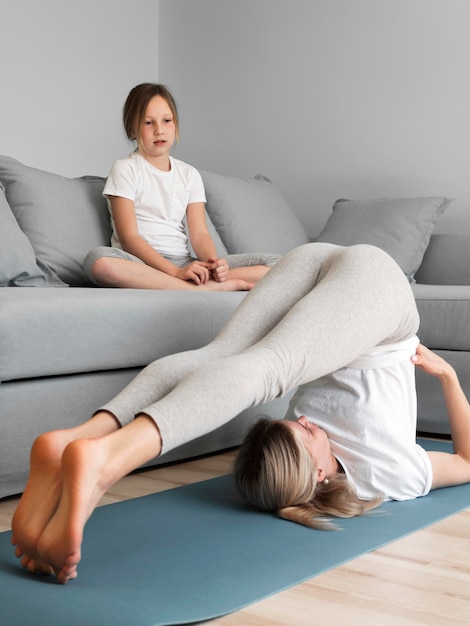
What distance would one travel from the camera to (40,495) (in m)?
1.30

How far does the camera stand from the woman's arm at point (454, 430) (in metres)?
1.99

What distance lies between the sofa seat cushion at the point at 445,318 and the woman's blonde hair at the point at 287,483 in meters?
1.04

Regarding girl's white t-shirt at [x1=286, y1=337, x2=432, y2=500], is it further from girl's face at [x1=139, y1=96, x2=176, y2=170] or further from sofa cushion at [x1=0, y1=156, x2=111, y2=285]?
girl's face at [x1=139, y1=96, x2=176, y2=170]

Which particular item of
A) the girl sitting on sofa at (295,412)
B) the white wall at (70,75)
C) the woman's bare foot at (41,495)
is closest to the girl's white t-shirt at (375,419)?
the girl sitting on sofa at (295,412)

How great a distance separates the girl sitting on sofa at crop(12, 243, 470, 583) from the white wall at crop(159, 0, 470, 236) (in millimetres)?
2088

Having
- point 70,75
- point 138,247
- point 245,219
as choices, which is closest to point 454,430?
point 138,247

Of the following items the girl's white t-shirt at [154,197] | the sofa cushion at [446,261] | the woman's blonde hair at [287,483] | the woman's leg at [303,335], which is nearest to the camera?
the woman's leg at [303,335]

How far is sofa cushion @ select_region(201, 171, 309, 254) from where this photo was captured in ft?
11.5

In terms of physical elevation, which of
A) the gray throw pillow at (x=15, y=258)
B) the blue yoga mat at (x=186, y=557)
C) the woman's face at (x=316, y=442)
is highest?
the gray throw pillow at (x=15, y=258)

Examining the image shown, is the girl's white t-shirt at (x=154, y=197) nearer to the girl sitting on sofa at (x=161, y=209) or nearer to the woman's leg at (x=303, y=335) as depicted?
the girl sitting on sofa at (x=161, y=209)

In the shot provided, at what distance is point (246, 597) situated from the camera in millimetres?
1295

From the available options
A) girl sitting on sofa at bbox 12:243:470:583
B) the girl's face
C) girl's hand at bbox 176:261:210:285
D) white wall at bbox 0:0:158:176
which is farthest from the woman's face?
white wall at bbox 0:0:158:176

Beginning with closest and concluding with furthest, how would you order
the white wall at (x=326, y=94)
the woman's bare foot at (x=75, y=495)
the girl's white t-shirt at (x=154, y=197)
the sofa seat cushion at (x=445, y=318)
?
1. the woman's bare foot at (x=75, y=495)
2. the sofa seat cushion at (x=445, y=318)
3. the girl's white t-shirt at (x=154, y=197)
4. the white wall at (x=326, y=94)

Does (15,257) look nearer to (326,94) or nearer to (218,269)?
(218,269)
